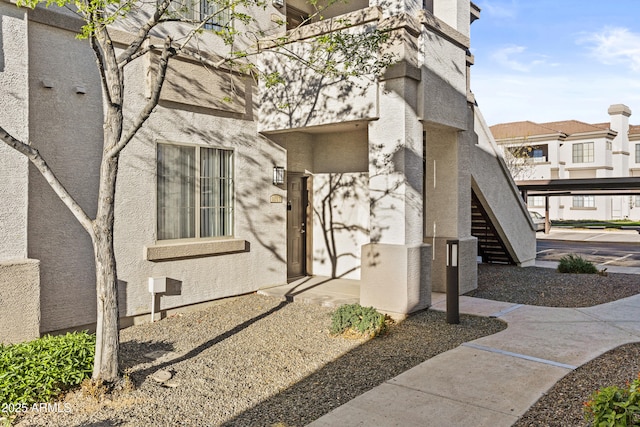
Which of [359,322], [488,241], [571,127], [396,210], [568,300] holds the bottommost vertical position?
[568,300]

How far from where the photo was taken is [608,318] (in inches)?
332

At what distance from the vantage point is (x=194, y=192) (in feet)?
30.5

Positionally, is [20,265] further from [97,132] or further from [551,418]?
[551,418]

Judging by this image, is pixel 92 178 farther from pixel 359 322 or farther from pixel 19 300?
pixel 359 322

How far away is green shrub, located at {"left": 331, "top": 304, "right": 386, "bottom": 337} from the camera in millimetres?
7441

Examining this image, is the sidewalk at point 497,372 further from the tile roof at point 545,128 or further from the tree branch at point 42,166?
the tile roof at point 545,128

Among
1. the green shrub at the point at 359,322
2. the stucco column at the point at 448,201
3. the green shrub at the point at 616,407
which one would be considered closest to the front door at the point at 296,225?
the stucco column at the point at 448,201

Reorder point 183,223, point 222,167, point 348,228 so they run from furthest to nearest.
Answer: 1. point 348,228
2. point 222,167
3. point 183,223

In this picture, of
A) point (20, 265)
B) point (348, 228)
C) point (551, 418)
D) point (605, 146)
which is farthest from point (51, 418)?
point (605, 146)

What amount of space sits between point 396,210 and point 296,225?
3.95m

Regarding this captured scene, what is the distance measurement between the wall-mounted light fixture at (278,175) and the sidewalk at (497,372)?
15.1 ft

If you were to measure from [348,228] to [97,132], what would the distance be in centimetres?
608

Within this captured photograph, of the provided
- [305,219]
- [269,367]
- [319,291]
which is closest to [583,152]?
[305,219]

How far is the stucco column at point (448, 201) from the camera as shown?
34.8 ft
